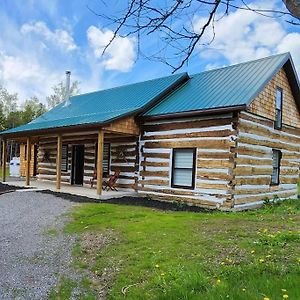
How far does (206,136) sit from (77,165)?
877 cm

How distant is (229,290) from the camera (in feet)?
13.5

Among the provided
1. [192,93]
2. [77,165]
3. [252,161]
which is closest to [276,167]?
[252,161]

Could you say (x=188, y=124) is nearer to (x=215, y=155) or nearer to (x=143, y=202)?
(x=215, y=155)

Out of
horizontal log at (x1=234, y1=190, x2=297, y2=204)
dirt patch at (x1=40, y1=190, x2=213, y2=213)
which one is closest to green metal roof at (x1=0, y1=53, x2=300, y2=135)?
dirt patch at (x1=40, y1=190, x2=213, y2=213)

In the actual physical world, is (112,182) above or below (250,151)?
below

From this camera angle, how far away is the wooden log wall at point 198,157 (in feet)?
40.6

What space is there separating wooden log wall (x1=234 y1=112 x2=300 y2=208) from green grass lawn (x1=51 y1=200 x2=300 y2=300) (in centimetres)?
407

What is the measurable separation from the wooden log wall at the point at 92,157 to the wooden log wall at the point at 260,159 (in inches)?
184

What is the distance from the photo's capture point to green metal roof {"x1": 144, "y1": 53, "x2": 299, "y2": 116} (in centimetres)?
1266

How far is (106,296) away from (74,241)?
2.93m

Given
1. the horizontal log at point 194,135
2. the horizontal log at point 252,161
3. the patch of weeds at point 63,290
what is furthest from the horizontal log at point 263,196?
the patch of weeds at point 63,290

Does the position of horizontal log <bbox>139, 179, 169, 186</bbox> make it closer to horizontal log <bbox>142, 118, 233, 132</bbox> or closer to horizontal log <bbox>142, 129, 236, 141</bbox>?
horizontal log <bbox>142, 129, 236, 141</bbox>

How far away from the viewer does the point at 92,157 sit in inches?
699

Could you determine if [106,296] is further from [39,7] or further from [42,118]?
[42,118]
